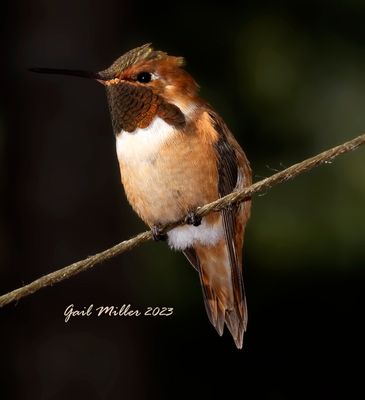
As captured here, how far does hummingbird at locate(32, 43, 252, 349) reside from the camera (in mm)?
3475

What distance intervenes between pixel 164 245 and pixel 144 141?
3982mm

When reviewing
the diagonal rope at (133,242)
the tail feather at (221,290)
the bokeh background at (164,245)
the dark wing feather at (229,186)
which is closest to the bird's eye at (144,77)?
the dark wing feather at (229,186)

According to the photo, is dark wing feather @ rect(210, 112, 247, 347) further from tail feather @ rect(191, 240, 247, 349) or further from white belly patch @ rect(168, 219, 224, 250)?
white belly patch @ rect(168, 219, 224, 250)

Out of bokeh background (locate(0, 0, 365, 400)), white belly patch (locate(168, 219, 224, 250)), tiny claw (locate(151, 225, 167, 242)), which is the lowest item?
bokeh background (locate(0, 0, 365, 400))

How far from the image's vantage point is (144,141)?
355 centimetres

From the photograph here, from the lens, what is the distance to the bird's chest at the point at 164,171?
359 cm

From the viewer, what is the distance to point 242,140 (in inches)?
302

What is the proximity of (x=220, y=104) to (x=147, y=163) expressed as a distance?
157 inches

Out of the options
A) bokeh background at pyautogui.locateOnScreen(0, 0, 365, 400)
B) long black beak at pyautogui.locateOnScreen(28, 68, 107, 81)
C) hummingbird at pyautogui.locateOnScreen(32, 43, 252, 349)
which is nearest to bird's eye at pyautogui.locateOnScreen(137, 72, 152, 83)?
hummingbird at pyautogui.locateOnScreen(32, 43, 252, 349)

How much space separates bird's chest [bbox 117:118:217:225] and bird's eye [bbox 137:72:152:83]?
167mm

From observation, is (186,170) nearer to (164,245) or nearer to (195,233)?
(195,233)

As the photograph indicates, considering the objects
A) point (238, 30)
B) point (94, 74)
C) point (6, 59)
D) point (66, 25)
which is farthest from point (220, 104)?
point (94, 74)

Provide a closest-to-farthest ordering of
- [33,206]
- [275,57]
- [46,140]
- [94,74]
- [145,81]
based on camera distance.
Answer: [94,74]
[145,81]
[46,140]
[33,206]
[275,57]

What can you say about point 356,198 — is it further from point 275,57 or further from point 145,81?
point 145,81
